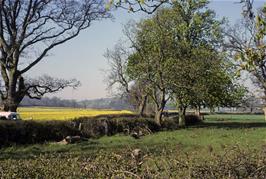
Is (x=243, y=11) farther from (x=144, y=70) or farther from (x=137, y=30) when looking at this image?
(x=137, y=30)

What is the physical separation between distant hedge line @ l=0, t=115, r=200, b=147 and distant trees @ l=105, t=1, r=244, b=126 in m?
6.51

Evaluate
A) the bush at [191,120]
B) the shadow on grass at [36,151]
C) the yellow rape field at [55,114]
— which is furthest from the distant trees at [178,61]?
the shadow on grass at [36,151]

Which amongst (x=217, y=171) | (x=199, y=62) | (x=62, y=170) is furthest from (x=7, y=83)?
(x=217, y=171)

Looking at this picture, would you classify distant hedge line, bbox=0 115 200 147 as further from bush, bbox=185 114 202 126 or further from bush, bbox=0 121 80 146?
bush, bbox=185 114 202 126

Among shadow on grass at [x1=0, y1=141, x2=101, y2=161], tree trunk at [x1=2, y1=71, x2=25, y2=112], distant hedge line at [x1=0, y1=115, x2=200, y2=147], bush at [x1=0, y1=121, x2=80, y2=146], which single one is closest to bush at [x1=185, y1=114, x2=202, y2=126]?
distant hedge line at [x1=0, y1=115, x2=200, y2=147]

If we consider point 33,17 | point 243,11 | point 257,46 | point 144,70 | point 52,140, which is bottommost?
point 52,140

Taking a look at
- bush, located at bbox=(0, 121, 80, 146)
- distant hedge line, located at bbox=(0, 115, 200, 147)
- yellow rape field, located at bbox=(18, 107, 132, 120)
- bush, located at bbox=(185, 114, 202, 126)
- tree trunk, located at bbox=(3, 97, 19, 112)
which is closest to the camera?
bush, located at bbox=(0, 121, 80, 146)

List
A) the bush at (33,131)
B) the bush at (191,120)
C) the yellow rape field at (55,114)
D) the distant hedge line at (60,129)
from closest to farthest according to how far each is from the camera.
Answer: the bush at (33,131) → the distant hedge line at (60,129) → the yellow rape field at (55,114) → the bush at (191,120)

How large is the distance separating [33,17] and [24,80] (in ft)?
22.5

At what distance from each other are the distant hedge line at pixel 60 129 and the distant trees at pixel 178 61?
6.51 m

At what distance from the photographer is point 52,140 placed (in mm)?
27750

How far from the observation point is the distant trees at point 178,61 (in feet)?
142

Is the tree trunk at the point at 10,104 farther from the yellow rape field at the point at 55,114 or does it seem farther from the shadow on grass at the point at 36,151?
the shadow on grass at the point at 36,151

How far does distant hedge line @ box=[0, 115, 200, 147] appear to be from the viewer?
83.0ft
